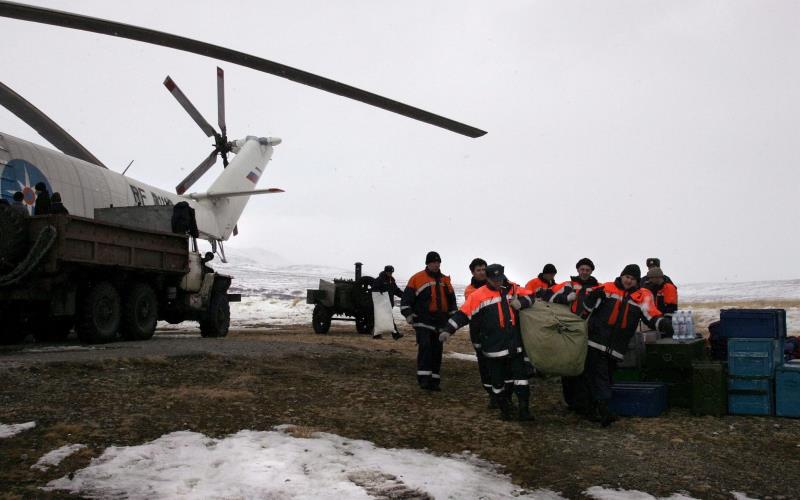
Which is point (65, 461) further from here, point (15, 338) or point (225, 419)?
point (15, 338)

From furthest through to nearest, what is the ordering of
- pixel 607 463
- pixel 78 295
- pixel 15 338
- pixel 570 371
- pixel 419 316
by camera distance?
pixel 15 338 → pixel 78 295 → pixel 419 316 → pixel 570 371 → pixel 607 463

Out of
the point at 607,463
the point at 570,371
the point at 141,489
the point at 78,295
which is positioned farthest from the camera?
the point at 78,295

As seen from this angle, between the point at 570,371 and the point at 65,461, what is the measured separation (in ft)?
14.9

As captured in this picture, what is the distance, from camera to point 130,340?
1149 cm

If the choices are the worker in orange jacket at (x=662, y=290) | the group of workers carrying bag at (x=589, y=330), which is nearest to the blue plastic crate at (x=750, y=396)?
the group of workers carrying bag at (x=589, y=330)

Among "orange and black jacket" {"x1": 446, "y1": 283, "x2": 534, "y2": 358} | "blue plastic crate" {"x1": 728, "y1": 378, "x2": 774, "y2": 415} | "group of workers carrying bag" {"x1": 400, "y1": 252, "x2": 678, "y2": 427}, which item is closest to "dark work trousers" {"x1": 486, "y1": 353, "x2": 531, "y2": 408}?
"group of workers carrying bag" {"x1": 400, "y1": 252, "x2": 678, "y2": 427}

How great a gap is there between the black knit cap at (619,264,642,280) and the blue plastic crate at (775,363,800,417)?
1.84 meters

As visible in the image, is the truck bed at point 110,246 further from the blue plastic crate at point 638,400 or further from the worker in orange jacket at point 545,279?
the blue plastic crate at point 638,400

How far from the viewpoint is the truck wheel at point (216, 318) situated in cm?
1452

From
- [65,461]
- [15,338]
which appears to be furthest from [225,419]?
[15,338]

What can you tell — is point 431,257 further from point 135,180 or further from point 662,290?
point 135,180

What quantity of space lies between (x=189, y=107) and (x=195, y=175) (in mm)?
2377

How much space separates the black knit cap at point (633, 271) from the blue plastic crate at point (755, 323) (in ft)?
5.01

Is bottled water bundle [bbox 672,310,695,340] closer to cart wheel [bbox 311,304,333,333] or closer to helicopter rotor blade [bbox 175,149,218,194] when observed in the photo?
cart wheel [bbox 311,304,333,333]
